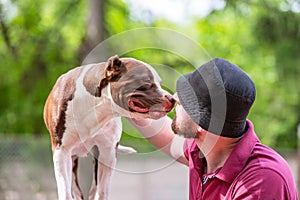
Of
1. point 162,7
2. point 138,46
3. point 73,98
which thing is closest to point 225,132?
point 138,46

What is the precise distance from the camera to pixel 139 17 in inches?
260

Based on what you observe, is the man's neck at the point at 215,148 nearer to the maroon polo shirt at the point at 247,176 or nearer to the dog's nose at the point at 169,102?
the maroon polo shirt at the point at 247,176

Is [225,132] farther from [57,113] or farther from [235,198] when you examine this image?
[57,113]

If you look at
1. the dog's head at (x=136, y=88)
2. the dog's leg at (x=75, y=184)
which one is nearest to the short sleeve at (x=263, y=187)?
the dog's head at (x=136, y=88)

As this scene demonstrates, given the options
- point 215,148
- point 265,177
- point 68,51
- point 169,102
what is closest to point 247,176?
point 265,177

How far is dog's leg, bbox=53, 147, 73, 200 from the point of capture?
1422mm

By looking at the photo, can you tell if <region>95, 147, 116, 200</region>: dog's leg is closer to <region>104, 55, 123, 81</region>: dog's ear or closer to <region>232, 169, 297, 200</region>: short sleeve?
<region>104, 55, 123, 81</region>: dog's ear

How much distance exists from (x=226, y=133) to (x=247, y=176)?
0.14 m

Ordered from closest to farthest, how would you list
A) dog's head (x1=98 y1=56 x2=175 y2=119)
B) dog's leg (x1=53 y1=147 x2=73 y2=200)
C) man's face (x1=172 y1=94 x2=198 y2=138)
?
dog's head (x1=98 y1=56 x2=175 y2=119), dog's leg (x1=53 y1=147 x2=73 y2=200), man's face (x1=172 y1=94 x2=198 y2=138)

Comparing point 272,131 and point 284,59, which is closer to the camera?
point 284,59

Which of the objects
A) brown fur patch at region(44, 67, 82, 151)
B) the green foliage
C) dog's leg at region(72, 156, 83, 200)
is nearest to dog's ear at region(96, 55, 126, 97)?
brown fur patch at region(44, 67, 82, 151)

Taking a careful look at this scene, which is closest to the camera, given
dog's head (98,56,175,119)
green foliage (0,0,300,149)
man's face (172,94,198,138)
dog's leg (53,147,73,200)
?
dog's head (98,56,175,119)

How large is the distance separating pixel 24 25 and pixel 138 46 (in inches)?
203

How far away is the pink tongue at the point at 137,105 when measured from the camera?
1300 mm
